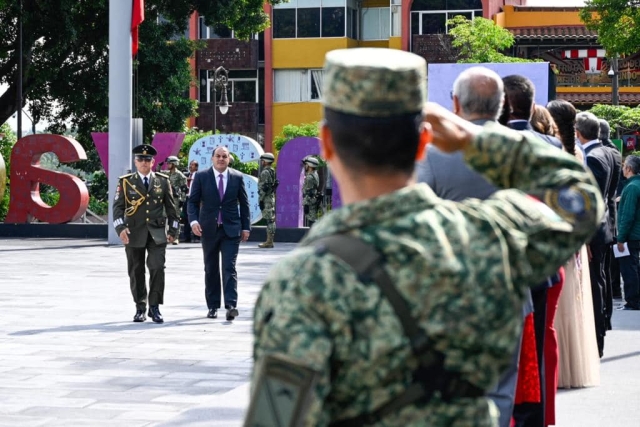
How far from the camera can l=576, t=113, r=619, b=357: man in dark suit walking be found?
892 cm

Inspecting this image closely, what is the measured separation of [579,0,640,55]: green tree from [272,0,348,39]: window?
22272 millimetres

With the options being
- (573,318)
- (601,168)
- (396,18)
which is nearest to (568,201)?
(573,318)

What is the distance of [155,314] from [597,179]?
5.15 meters

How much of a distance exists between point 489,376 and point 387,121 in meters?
0.50

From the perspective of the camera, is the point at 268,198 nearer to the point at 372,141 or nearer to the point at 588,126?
the point at 588,126

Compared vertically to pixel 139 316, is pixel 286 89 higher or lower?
higher

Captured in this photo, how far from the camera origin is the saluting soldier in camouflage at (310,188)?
26062 millimetres

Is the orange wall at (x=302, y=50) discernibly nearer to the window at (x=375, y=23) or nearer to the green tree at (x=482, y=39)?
the window at (x=375, y=23)

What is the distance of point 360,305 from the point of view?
6.90ft

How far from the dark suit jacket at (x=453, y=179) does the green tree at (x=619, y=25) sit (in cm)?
2884

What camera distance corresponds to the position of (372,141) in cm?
223

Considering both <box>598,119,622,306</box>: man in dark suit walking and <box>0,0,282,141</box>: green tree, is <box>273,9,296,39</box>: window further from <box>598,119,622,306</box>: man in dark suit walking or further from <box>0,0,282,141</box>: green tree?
<box>598,119,622,306</box>: man in dark suit walking

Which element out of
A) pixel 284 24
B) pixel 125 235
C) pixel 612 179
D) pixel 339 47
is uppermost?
pixel 284 24

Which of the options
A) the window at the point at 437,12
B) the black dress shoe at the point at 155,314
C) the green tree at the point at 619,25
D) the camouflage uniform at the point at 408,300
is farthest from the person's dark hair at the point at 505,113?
the window at the point at 437,12
